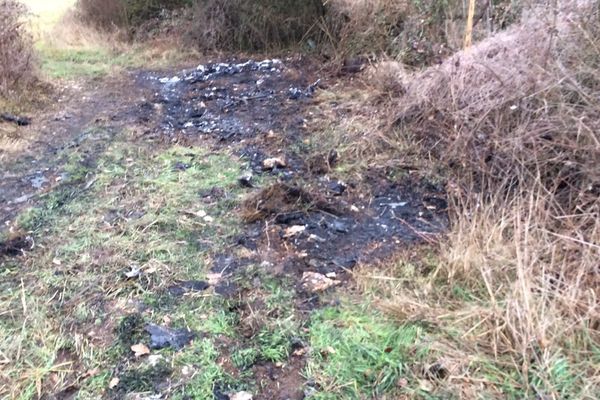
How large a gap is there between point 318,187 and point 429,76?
5.32ft

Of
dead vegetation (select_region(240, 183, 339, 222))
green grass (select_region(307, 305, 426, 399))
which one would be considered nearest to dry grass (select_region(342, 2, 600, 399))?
green grass (select_region(307, 305, 426, 399))

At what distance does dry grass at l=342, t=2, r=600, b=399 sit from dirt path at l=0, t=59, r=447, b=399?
45 cm

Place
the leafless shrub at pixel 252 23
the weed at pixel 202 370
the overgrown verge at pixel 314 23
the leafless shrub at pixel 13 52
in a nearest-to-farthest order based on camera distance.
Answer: the weed at pixel 202 370
the overgrown verge at pixel 314 23
the leafless shrub at pixel 13 52
the leafless shrub at pixel 252 23

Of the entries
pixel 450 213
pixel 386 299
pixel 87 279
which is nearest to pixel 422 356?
pixel 386 299

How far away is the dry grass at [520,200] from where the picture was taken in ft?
7.70

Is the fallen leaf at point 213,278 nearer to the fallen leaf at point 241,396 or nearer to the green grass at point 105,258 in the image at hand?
the green grass at point 105,258

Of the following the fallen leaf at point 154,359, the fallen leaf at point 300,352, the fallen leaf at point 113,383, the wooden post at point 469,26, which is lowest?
the fallen leaf at point 300,352

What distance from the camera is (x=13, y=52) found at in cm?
686

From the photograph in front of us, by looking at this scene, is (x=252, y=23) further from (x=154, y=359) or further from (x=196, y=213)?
(x=154, y=359)

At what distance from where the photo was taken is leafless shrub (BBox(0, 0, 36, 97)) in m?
6.73

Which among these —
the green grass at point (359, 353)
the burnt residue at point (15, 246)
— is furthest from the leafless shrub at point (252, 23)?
the green grass at point (359, 353)

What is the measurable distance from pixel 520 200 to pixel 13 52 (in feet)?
20.6

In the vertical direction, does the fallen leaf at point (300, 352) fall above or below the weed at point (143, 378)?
below

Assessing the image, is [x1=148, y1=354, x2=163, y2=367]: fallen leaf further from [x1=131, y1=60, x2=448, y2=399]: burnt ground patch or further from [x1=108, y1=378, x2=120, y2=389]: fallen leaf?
[x1=131, y1=60, x2=448, y2=399]: burnt ground patch
